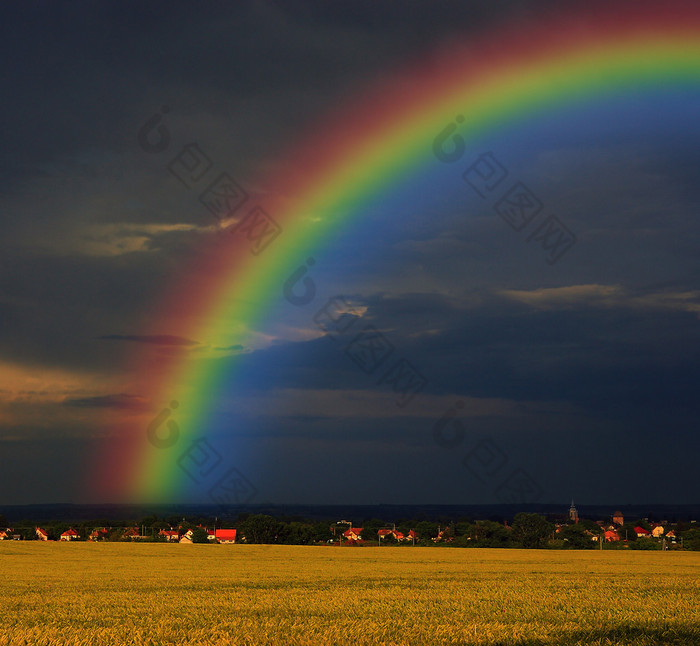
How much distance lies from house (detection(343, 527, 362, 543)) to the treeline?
99 centimetres

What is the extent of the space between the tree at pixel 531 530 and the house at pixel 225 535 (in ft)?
162

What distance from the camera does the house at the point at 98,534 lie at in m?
119

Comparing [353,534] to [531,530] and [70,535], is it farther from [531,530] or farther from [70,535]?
[70,535]

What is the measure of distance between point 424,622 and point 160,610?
8.50 meters

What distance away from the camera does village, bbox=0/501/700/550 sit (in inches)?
4117

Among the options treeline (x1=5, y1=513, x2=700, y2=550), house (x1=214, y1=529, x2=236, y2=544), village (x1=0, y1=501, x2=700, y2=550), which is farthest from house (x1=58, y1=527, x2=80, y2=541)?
house (x1=214, y1=529, x2=236, y2=544)

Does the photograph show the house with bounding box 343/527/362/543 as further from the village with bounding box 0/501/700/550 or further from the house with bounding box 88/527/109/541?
the house with bounding box 88/527/109/541

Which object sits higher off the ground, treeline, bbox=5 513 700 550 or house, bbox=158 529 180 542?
house, bbox=158 529 180 542

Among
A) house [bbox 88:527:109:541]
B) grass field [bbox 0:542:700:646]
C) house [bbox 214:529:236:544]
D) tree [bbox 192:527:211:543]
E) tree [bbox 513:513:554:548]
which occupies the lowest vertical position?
grass field [bbox 0:542:700:646]

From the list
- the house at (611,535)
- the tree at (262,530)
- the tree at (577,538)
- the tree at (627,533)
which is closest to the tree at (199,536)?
the tree at (262,530)

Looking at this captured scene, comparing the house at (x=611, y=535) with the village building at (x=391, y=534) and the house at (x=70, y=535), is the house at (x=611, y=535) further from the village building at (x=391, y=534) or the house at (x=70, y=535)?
the house at (x=70, y=535)

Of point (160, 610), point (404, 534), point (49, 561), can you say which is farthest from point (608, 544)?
point (160, 610)

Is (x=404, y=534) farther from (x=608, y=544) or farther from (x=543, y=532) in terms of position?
(x=608, y=544)

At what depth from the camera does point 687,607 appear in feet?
79.9
